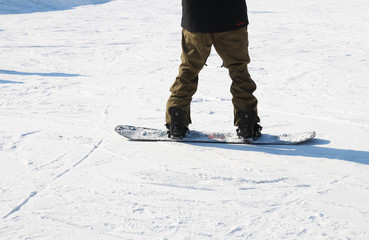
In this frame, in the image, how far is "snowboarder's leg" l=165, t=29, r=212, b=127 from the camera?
334cm

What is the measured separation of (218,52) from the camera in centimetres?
338

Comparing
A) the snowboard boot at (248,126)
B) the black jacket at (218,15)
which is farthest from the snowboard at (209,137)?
the black jacket at (218,15)

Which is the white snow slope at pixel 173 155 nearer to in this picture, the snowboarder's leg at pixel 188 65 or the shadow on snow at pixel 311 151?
the shadow on snow at pixel 311 151

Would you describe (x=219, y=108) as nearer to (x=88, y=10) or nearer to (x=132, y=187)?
(x=132, y=187)

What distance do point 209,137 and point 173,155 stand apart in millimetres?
440

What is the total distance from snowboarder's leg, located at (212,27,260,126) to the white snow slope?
1.10 ft

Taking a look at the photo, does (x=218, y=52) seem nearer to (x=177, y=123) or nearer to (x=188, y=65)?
(x=188, y=65)

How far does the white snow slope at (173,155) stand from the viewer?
7.43 ft

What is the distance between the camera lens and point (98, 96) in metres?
5.36

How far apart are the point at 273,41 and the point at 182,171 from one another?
703cm

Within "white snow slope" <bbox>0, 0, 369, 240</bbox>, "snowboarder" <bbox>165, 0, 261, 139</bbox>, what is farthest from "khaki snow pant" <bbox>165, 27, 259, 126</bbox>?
"white snow slope" <bbox>0, 0, 369, 240</bbox>

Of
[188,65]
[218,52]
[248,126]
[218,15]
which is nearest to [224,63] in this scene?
[218,52]

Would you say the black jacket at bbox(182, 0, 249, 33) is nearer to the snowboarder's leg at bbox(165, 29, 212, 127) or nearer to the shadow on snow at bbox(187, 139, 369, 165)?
the snowboarder's leg at bbox(165, 29, 212, 127)

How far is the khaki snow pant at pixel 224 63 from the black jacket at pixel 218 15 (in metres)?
0.06
